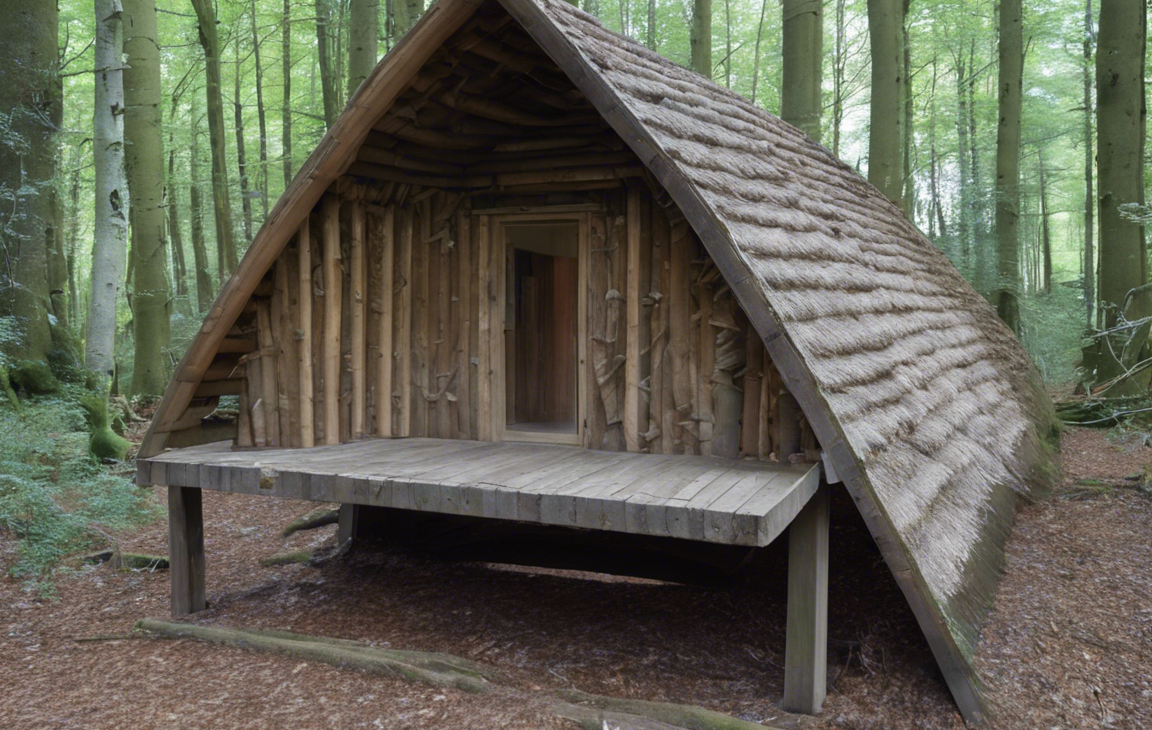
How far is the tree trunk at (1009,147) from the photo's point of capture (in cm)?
1162

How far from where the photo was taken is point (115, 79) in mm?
7406

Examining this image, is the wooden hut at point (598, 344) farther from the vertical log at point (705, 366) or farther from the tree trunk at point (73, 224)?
the tree trunk at point (73, 224)

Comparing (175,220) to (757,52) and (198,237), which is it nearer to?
(198,237)

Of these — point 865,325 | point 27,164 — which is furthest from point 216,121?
point 865,325

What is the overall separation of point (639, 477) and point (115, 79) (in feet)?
20.5

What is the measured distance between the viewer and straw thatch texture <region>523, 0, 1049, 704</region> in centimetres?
407

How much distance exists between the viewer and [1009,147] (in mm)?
11930

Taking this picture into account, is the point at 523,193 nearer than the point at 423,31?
No

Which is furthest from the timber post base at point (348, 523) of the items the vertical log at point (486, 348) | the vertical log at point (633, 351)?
the vertical log at point (633, 351)

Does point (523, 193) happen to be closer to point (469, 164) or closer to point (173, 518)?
point (469, 164)

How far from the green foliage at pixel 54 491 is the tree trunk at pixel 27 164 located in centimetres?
100

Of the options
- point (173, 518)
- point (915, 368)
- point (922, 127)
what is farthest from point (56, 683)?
point (922, 127)

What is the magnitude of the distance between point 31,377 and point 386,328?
4.42m

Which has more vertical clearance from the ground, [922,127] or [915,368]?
[922,127]
